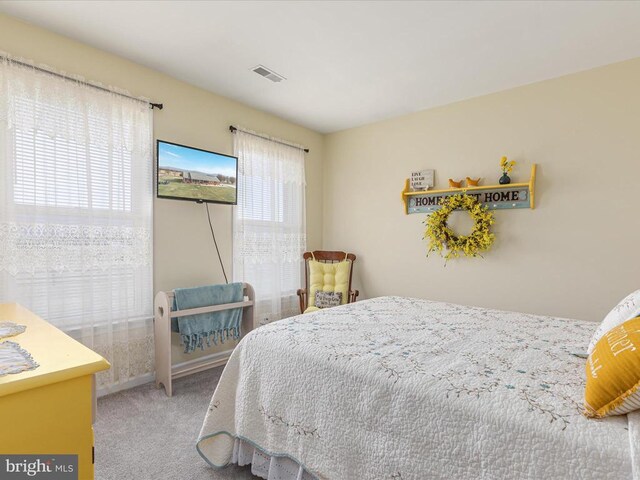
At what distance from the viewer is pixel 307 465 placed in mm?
1502

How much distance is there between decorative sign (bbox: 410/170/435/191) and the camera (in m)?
3.73

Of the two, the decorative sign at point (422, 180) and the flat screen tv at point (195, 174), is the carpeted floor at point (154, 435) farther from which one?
the decorative sign at point (422, 180)

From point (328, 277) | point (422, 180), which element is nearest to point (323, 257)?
point (328, 277)

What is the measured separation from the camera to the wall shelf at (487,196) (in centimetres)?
315

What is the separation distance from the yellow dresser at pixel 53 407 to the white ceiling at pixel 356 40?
2097 millimetres

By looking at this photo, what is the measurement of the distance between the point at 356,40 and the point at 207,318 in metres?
2.50

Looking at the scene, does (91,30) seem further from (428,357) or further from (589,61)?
(589,61)

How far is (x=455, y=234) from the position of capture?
11.7 feet

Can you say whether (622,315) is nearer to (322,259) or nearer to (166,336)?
(166,336)

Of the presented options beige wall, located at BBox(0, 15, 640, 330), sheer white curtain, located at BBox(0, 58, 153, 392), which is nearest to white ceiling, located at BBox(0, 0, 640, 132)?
beige wall, located at BBox(0, 15, 640, 330)

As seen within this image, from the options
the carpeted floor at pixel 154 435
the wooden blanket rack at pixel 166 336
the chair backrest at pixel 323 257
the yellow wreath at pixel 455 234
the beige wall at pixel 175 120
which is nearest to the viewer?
the carpeted floor at pixel 154 435

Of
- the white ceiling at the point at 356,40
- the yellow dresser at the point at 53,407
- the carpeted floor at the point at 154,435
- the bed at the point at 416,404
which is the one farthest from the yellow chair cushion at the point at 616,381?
the white ceiling at the point at 356,40

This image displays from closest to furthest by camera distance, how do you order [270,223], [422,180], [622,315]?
[622,315], [422,180], [270,223]

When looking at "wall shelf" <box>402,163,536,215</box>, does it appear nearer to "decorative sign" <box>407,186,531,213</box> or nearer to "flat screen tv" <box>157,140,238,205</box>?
"decorative sign" <box>407,186,531,213</box>
